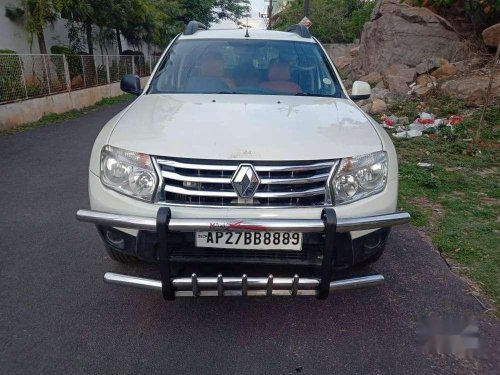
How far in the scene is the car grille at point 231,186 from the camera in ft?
7.02

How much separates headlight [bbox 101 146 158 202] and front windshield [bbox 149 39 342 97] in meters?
1.22

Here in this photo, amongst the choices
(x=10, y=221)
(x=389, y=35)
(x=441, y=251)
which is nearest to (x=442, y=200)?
(x=441, y=251)

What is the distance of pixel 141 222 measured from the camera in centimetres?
205

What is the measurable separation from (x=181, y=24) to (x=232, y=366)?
25331mm

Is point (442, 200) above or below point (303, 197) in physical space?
below

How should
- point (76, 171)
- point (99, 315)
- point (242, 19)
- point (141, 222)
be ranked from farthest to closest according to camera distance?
point (242, 19) → point (76, 171) → point (99, 315) → point (141, 222)

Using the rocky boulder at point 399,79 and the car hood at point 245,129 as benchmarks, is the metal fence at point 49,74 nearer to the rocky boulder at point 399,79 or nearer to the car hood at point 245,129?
the car hood at point 245,129

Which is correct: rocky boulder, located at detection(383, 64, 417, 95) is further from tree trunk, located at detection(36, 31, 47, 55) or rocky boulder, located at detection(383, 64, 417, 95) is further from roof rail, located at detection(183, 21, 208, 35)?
tree trunk, located at detection(36, 31, 47, 55)

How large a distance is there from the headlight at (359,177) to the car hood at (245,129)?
0.05 metres

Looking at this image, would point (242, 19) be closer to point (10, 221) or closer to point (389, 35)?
point (389, 35)

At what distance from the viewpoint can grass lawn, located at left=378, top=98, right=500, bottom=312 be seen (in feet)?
10.7

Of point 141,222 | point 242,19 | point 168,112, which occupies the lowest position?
point 141,222

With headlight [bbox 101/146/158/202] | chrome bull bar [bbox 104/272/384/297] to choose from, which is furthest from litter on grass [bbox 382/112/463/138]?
headlight [bbox 101/146/158/202]

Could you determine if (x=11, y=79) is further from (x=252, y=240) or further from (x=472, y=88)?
(x=472, y=88)
